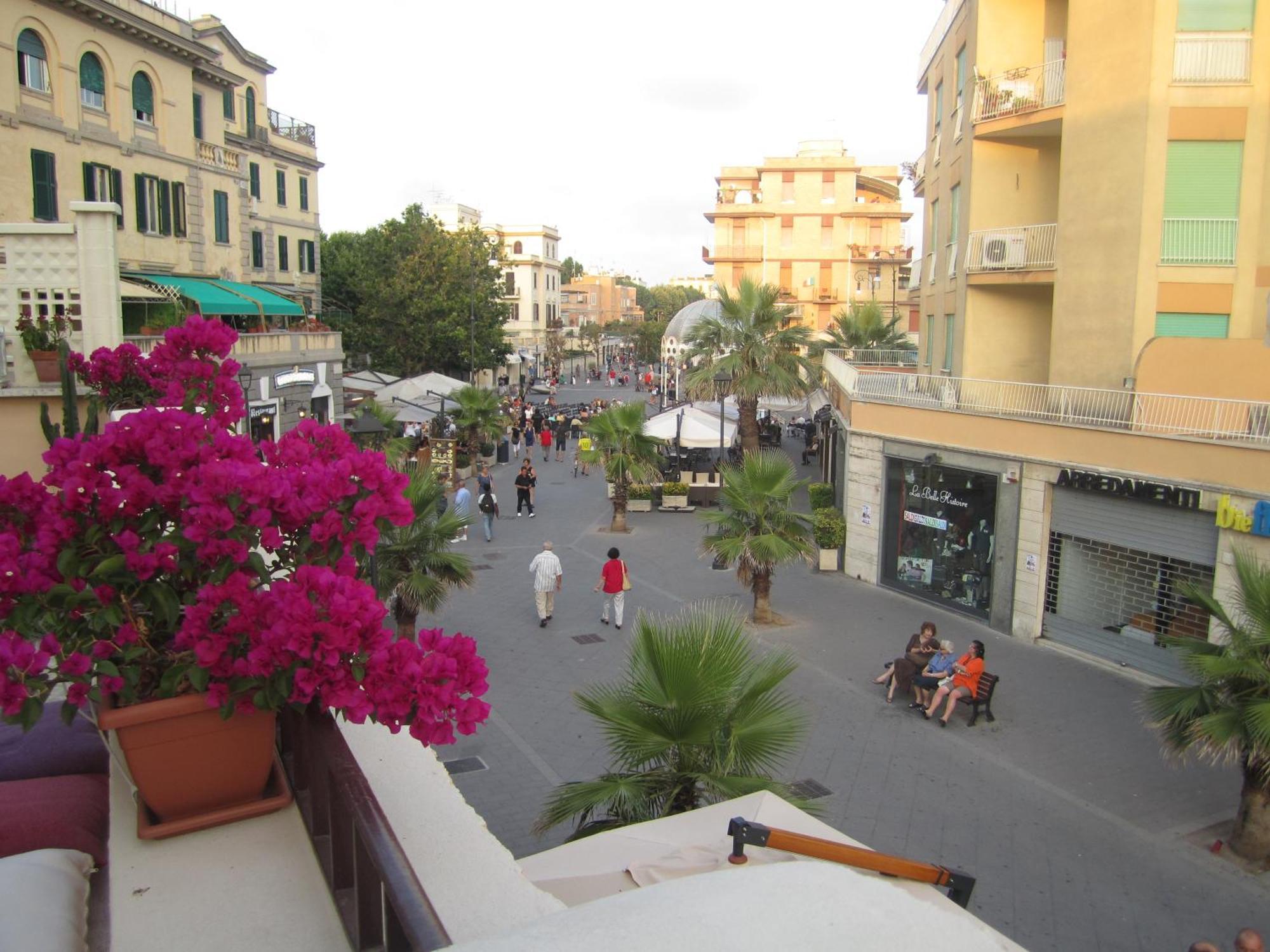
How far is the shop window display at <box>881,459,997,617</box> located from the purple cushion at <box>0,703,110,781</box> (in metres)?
14.6

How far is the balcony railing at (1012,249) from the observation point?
17734mm

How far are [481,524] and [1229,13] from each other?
17303mm

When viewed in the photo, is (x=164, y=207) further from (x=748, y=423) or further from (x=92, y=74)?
(x=748, y=423)

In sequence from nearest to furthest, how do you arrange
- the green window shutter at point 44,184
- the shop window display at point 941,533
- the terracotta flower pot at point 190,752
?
the terracotta flower pot at point 190,752, the shop window display at point 941,533, the green window shutter at point 44,184

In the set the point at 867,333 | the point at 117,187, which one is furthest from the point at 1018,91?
the point at 117,187

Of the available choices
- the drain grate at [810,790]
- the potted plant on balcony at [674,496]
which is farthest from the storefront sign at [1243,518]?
the potted plant on balcony at [674,496]

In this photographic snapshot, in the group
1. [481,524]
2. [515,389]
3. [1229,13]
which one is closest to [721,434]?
[481,524]

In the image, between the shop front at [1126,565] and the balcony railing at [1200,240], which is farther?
the balcony railing at [1200,240]

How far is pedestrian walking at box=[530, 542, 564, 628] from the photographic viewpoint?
598 inches

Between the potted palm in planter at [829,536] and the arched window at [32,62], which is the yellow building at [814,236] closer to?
the potted palm in planter at [829,536]

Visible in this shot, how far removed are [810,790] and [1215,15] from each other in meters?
13.6

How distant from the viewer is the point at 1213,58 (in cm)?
1518

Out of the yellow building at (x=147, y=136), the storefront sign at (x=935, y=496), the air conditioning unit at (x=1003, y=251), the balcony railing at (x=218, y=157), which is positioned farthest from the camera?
the balcony railing at (x=218, y=157)

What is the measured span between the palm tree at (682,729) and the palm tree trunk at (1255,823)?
16.1ft
